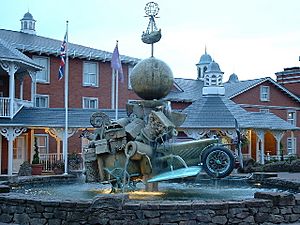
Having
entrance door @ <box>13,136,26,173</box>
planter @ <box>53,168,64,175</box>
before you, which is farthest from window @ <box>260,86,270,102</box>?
planter @ <box>53,168,64,175</box>

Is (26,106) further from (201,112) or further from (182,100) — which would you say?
(182,100)

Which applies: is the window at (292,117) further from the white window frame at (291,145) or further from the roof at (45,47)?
the roof at (45,47)

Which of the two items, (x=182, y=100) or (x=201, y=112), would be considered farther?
(x=182, y=100)

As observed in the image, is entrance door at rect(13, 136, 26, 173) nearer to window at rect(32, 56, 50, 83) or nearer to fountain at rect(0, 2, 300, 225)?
window at rect(32, 56, 50, 83)

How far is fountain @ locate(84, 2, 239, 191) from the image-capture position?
1331 centimetres

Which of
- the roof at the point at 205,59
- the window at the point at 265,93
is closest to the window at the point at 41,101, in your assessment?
the window at the point at 265,93

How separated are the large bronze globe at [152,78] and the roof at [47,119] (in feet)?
53.6

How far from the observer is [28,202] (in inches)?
421

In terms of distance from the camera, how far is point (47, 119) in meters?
30.8

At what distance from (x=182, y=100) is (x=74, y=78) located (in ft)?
31.7

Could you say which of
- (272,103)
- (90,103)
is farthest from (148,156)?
(272,103)

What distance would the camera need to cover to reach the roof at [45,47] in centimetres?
3653

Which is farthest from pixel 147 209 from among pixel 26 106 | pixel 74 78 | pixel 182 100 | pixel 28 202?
pixel 182 100

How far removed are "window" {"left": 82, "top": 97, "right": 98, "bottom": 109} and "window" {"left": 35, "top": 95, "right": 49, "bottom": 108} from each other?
281 centimetres
